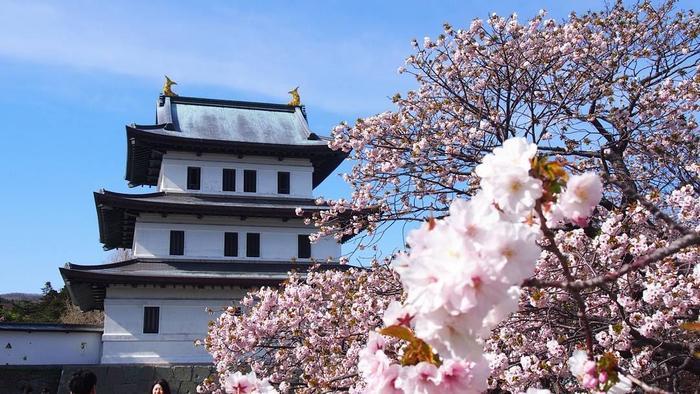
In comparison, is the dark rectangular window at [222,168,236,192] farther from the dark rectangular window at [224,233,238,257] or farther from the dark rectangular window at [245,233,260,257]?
the dark rectangular window at [245,233,260,257]

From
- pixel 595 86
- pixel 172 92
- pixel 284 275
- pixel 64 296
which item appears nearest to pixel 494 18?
pixel 595 86

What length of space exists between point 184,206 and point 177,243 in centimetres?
132

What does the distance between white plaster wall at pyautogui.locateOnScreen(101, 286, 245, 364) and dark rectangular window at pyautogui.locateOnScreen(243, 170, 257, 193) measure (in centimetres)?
361

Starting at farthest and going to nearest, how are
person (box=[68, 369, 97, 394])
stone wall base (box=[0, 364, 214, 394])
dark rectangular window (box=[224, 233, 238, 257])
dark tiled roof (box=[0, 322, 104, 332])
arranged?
dark rectangular window (box=[224, 233, 238, 257]) → dark tiled roof (box=[0, 322, 104, 332]) → stone wall base (box=[0, 364, 214, 394]) → person (box=[68, 369, 97, 394])

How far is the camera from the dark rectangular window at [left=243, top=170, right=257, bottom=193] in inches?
861

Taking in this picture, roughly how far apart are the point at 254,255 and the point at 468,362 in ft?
64.4

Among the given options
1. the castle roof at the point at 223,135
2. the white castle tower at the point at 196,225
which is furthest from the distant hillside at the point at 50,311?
the castle roof at the point at 223,135

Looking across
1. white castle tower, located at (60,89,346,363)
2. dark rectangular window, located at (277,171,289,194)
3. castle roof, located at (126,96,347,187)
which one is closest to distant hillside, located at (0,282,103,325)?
white castle tower, located at (60,89,346,363)

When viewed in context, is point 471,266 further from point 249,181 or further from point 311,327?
point 249,181

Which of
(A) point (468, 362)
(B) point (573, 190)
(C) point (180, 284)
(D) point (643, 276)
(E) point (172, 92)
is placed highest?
(E) point (172, 92)

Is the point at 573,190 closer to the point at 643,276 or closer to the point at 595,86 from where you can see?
the point at 643,276

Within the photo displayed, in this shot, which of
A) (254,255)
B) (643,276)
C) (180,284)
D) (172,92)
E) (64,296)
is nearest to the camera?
(643,276)

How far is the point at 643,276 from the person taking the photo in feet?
20.2

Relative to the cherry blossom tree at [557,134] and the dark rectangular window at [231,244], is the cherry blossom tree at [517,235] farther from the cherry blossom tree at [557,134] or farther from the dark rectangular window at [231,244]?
the dark rectangular window at [231,244]
